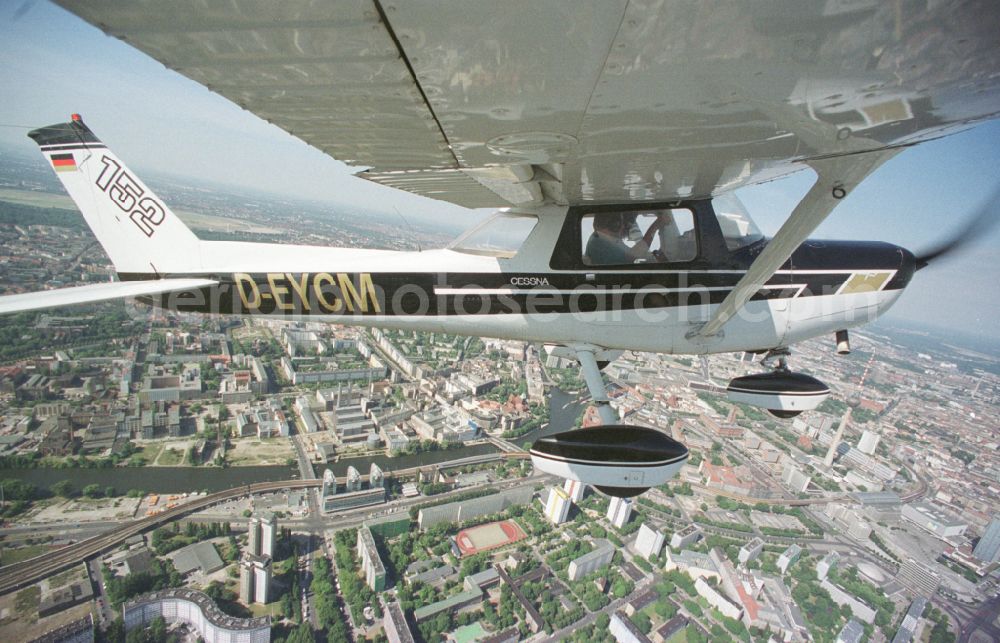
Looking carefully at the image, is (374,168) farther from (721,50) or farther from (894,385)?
(894,385)

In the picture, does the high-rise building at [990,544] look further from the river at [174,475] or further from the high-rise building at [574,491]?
the river at [174,475]

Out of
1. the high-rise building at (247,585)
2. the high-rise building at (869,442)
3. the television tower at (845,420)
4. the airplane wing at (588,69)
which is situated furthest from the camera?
the high-rise building at (869,442)

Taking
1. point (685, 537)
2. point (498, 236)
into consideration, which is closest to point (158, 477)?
point (498, 236)

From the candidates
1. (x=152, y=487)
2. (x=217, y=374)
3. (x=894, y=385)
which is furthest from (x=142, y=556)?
(x=894, y=385)

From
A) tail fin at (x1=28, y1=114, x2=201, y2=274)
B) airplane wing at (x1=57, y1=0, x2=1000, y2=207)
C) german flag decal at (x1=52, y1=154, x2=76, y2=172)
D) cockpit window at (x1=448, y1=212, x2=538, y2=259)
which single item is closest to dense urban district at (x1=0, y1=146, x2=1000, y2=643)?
tail fin at (x1=28, y1=114, x2=201, y2=274)

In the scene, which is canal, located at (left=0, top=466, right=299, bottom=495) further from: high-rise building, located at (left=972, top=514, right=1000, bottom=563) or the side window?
high-rise building, located at (left=972, top=514, right=1000, bottom=563)

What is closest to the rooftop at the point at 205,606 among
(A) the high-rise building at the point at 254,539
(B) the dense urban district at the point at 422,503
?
(B) the dense urban district at the point at 422,503

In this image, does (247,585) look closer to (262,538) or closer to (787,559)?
(262,538)

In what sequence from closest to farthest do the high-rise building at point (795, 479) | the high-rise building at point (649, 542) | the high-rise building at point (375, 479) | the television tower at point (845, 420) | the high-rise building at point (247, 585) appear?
Answer: the high-rise building at point (247, 585) → the high-rise building at point (649, 542) → the high-rise building at point (375, 479) → the high-rise building at point (795, 479) → the television tower at point (845, 420)
